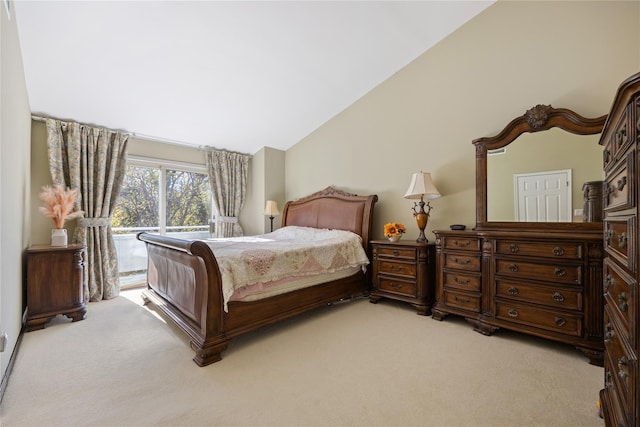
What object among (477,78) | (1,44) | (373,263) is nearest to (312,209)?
(373,263)

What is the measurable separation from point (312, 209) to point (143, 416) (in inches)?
130

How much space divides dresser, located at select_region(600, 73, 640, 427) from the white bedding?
209 centimetres

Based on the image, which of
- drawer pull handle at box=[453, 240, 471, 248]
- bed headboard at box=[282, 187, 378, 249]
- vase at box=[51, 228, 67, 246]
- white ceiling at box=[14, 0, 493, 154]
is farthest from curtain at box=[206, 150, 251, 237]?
drawer pull handle at box=[453, 240, 471, 248]

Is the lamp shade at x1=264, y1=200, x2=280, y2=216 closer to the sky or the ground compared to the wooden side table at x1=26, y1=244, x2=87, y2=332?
closer to the sky

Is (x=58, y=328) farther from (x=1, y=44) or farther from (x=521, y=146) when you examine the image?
(x=521, y=146)

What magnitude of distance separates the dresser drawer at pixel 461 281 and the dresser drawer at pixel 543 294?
19 cm

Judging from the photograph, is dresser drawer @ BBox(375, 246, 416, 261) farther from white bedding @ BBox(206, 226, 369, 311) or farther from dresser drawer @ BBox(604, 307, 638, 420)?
dresser drawer @ BBox(604, 307, 638, 420)

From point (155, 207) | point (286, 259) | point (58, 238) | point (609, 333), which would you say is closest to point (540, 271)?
point (609, 333)

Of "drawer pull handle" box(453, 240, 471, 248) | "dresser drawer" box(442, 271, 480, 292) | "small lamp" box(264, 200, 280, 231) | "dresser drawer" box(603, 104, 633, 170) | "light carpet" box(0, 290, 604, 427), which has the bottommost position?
"light carpet" box(0, 290, 604, 427)

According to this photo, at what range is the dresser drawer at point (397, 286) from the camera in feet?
10.3

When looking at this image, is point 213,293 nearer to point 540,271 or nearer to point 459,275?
point 459,275

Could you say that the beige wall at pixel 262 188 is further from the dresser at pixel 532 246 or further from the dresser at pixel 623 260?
the dresser at pixel 623 260

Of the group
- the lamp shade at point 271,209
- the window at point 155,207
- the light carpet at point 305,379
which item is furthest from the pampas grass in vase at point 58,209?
the lamp shade at point 271,209

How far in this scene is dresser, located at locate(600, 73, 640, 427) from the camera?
0.94 m
